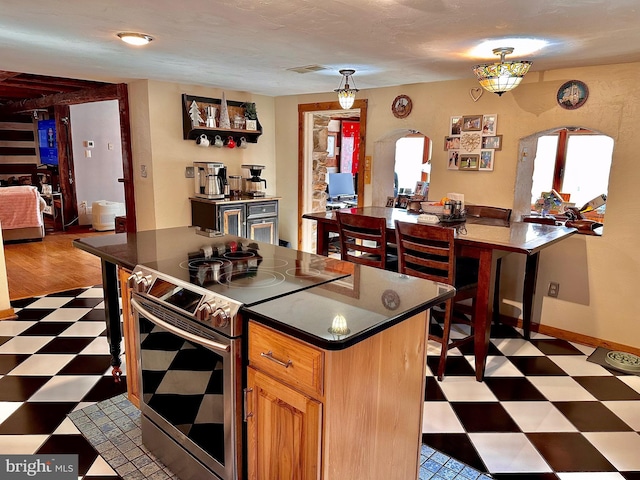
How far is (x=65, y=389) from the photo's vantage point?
264 cm

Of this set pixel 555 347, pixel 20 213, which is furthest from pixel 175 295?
pixel 20 213

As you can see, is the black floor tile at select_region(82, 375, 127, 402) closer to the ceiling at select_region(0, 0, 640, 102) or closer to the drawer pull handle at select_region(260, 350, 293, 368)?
the drawer pull handle at select_region(260, 350, 293, 368)

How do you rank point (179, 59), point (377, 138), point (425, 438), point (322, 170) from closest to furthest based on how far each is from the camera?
point (425, 438) → point (179, 59) → point (377, 138) → point (322, 170)

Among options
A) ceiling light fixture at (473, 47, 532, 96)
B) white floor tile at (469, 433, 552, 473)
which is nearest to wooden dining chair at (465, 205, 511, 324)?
ceiling light fixture at (473, 47, 532, 96)

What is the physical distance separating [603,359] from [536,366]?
1.76 feet

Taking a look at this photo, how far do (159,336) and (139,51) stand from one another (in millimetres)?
2271

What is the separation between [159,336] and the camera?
6.08 ft

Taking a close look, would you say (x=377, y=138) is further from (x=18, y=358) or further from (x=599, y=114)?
(x=18, y=358)

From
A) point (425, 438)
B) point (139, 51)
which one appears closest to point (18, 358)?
point (139, 51)

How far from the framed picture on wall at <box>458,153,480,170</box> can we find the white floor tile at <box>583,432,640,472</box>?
232cm

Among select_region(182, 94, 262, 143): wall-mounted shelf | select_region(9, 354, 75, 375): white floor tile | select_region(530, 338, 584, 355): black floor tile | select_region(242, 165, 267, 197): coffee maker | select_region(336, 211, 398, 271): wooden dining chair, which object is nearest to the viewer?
select_region(9, 354, 75, 375): white floor tile

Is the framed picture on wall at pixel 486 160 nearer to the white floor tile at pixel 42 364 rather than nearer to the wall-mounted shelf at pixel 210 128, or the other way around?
the wall-mounted shelf at pixel 210 128

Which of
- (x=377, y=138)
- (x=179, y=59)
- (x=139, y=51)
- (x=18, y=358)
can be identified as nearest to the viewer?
(x=18, y=358)

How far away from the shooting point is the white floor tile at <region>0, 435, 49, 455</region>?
6.88ft
